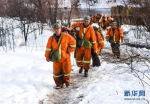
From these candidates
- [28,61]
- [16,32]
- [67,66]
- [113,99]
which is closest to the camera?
[113,99]

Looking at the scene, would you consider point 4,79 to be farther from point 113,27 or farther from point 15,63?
point 113,27

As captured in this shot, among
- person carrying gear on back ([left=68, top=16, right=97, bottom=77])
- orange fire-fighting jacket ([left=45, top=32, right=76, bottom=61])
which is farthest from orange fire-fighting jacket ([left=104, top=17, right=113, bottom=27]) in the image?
orange fire-fighting jacket ([left=45, top=32, right=76, bottom=61])

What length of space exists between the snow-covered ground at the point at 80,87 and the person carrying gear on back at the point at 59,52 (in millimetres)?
395

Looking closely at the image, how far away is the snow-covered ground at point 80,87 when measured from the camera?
5.85 m

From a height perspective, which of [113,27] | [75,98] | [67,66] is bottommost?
[75,98]

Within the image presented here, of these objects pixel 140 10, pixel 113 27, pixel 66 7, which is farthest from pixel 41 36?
pixel 140 10

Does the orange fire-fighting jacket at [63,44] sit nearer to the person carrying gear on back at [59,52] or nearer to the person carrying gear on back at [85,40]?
the person carrying gear on back at [59,52]

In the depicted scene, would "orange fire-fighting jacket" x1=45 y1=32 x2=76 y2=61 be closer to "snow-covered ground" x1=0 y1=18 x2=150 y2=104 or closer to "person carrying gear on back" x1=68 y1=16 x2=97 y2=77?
Result: "snow-covered ground" x1=0 y1=18 x2=150 y2=104

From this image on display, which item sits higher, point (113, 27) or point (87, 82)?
point (113, 27)

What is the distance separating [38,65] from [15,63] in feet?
2.86

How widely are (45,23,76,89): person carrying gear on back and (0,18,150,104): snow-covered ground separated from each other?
1.30 feet

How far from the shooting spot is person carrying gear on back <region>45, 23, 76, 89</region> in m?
6.86

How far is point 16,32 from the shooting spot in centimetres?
1891

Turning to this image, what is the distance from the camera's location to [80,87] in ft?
23.5
